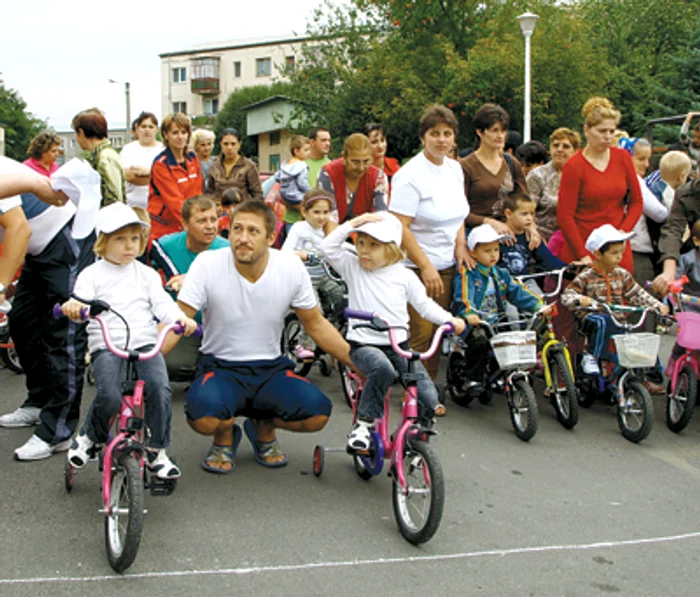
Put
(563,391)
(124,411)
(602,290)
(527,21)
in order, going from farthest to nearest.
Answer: (527,21)
(602,290)
(563,391)
(124,411)

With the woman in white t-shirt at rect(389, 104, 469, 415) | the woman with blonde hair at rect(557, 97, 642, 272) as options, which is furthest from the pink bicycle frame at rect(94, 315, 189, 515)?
the woman with blonde hair at rect(557, 97, 642, 272)

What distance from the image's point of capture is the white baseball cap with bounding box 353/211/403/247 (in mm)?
5422

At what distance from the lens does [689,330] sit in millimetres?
6473

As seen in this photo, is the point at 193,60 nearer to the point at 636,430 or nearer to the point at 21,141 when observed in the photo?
the point at 21,141

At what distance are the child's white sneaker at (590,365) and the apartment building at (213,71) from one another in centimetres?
8694

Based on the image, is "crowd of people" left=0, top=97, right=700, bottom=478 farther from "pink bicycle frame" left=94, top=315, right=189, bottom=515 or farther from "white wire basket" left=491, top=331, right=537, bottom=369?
"white wire basket" left=491, top=331, right=537, bottom=369

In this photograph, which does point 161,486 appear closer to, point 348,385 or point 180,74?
point 348,385

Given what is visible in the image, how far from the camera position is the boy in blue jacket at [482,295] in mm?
6848

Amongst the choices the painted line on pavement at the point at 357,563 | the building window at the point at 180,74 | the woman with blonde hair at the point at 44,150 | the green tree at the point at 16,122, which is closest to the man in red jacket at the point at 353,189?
the woman with blonde hair at the point at 44,150

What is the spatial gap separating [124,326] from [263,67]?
9380 centimetres

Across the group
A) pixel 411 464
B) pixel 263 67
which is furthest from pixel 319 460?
pixel 263 67

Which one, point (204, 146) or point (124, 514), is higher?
point (204, 146)

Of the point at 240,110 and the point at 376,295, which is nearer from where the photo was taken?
the point at 376,295

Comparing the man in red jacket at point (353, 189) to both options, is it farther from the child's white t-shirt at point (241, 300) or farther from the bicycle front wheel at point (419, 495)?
the bicycle front wheel at point (419, 495)
